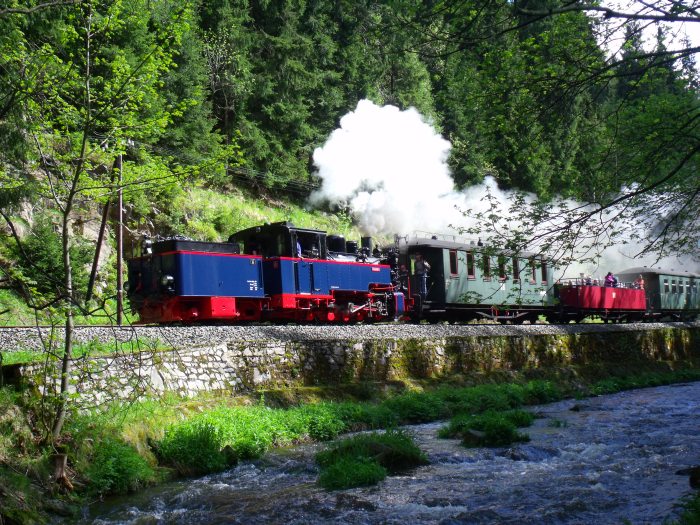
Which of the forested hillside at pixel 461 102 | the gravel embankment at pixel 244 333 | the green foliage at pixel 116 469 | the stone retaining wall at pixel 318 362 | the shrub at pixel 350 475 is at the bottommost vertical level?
the shrub at pixel 350 475

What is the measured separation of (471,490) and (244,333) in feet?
20.3

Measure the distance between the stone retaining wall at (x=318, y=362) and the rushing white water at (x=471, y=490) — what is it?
58.4 inches

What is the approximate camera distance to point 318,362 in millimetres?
13141

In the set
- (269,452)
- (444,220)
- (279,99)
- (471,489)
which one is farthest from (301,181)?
(471,489)

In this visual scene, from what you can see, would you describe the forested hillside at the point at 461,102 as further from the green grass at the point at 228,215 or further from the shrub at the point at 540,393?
the shrub at the point at 540,393

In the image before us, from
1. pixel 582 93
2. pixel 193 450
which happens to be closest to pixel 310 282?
pixel 193 450

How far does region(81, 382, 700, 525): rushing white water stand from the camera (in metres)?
6.75

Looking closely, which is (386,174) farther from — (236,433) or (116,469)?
(116,469)

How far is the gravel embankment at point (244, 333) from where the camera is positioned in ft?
34.7

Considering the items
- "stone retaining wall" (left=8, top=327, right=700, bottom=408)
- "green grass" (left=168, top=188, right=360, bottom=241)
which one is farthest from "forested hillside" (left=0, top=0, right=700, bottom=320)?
"green grass" (left=168, top=188, right=360, bottom=241)

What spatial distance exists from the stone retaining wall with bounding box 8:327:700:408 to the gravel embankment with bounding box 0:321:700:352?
232 millimetres

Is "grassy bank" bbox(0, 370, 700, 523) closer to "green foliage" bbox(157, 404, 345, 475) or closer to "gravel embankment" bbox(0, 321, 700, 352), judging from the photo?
"green foliage" bbox(157, 404, 345, 475)

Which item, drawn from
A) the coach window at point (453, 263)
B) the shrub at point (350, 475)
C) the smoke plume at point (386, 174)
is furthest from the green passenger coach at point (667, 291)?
the shrub at point (350, 475)

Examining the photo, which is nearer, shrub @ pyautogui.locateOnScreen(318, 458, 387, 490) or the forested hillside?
the forested hillside
